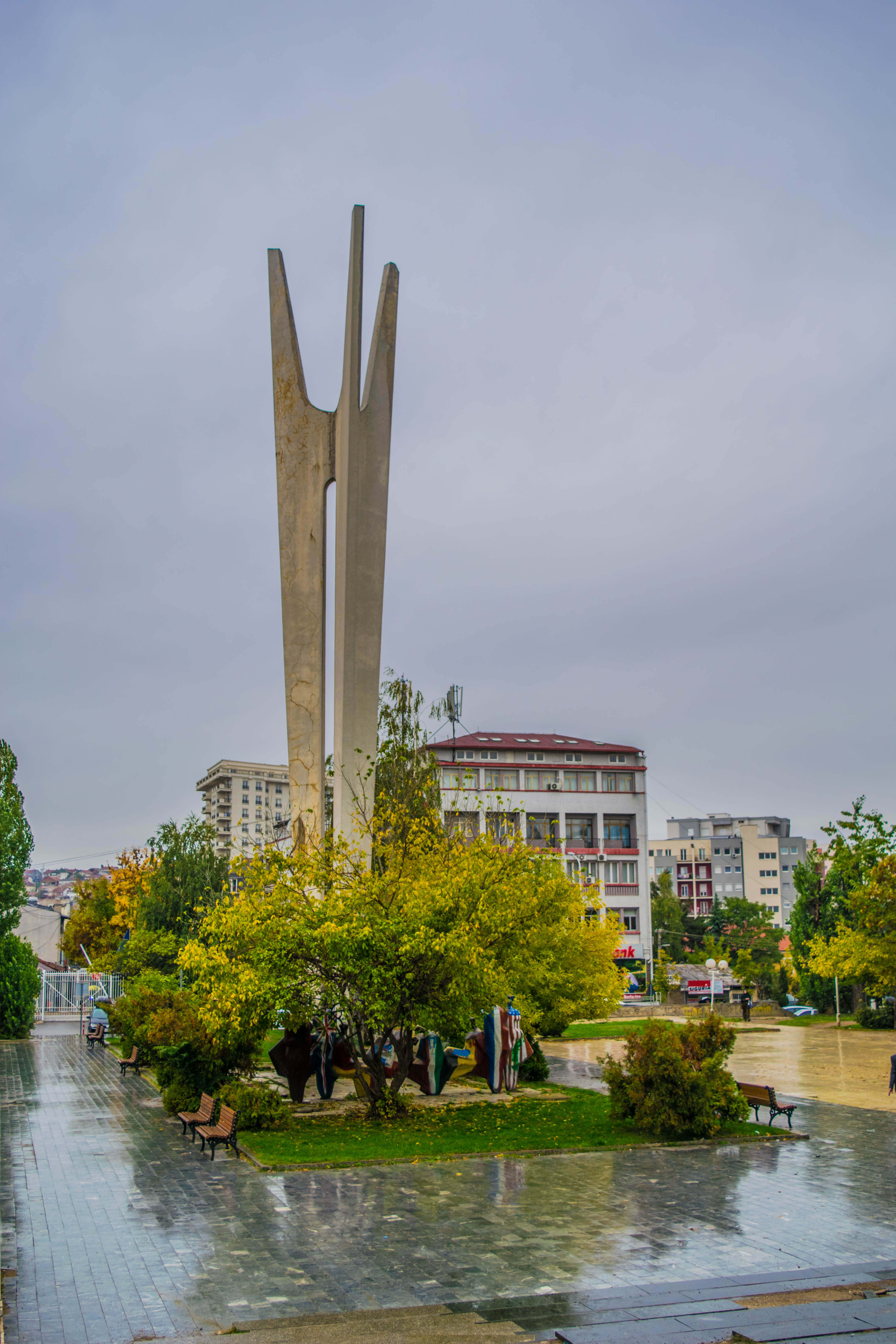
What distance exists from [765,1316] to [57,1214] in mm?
6908

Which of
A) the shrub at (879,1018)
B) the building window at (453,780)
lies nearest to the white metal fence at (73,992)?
the building window at (453,780)

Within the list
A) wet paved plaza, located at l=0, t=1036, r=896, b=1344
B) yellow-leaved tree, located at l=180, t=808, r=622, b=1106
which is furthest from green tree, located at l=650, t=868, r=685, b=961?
wet paved plaza, located at l=0, t=1036, r=896, b=1344

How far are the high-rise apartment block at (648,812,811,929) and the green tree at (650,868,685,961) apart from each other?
2248cm

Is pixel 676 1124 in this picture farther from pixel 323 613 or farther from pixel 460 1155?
pixel 323 613

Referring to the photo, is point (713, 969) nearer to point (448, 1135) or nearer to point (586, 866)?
point (586, 866)

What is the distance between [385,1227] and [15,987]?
2336 centimetres

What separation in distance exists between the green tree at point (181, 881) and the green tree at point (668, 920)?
51661mm

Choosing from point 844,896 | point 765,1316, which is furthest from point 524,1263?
point 844,896

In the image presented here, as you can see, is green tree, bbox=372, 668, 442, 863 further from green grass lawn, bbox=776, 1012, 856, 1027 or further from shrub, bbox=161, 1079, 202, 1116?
green grass lawn, bbox=776, 1012, 856, 1027

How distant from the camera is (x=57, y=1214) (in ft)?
35.2

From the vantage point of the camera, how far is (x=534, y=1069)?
71.9 ft

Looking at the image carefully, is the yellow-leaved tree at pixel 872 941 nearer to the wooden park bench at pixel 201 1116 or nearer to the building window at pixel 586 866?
the wooden park bench at pixel 201 1116

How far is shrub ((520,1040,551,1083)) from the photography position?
21875 millimetres

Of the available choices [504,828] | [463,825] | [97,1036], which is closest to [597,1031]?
[463,825]
